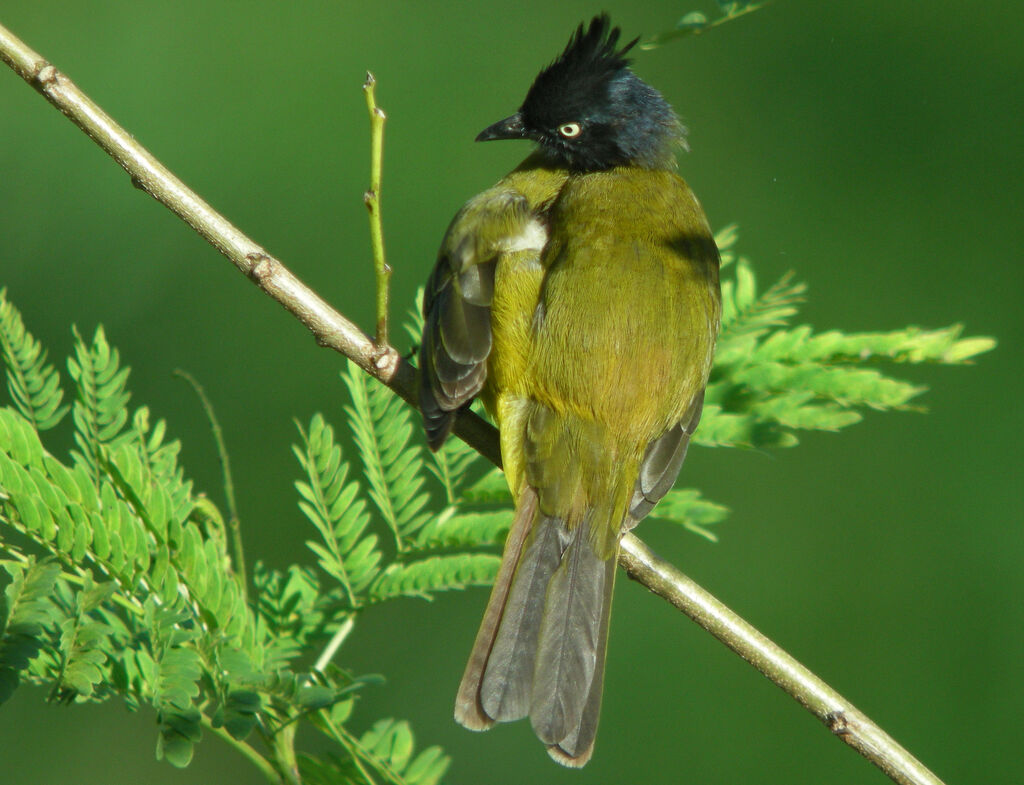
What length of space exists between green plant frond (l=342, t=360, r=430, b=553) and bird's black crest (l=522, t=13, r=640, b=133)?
4.12 feet

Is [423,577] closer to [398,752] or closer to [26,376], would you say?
[398,752]

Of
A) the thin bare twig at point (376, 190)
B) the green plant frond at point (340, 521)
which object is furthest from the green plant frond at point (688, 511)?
the thin bare twig at point (376, 190)

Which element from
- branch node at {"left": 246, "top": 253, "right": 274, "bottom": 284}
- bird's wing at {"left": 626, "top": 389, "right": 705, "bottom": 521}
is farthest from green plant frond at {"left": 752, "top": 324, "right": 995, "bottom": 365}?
branch node at {"left": 246, "top": 253, "right": 274, "bottom": 284}

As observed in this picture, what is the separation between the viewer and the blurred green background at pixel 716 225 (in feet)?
16.3

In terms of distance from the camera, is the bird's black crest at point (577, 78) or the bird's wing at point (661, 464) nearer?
the bird's wing at point (661, 464)

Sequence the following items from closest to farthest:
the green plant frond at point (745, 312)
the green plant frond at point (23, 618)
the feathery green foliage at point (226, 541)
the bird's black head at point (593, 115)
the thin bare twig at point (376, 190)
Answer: the green plant frond at point (23, 618)
the feathery green foliage at point (226, 541)
the thin bare twig at point (376, 190)
the green plant frond at point (745, 312)
the bird's black head at point (593, 115)

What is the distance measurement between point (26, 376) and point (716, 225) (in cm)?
401

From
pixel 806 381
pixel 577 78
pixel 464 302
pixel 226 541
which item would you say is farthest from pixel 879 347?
pixel 577 78

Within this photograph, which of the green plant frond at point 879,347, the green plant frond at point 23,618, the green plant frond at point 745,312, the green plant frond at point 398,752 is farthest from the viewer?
the green plant frond at point 745,312

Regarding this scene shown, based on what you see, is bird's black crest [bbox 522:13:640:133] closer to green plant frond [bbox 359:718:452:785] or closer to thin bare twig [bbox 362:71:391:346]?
thin bare twig [bbox 362:71:391:346]

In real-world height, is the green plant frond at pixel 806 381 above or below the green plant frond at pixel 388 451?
above

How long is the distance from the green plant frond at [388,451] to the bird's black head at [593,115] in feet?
3.81

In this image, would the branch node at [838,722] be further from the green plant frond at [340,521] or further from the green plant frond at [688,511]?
the green plant frond at [340,521]

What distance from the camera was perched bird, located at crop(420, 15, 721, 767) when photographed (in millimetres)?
2334
